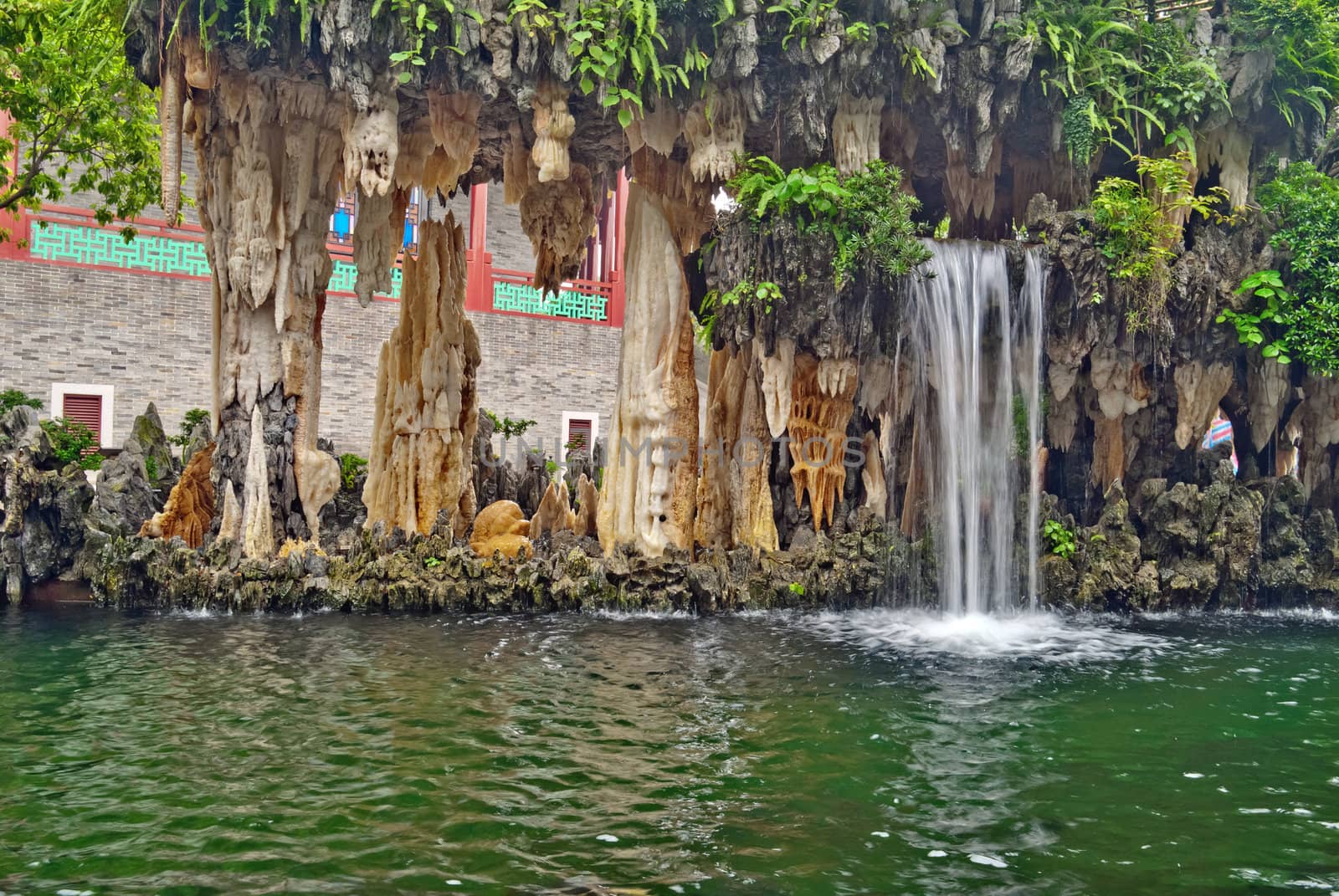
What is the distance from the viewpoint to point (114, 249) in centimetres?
2073

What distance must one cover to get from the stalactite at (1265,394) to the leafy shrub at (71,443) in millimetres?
17079

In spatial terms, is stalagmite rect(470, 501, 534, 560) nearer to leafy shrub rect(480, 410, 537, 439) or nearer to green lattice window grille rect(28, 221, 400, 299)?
leafy shrub rect(480, 410, 537, 439)

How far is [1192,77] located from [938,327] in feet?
16.1

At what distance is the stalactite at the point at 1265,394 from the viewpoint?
15.1 m

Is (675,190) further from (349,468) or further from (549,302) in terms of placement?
(549,302)

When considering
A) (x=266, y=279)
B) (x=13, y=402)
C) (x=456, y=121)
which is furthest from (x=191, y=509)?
(x=456, y=121)

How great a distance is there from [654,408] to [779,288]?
251cm

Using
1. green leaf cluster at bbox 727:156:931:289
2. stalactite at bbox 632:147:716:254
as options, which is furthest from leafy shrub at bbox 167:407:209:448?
green leaf cluster at bbox 727:156:931:289

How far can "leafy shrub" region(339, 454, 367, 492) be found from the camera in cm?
1793

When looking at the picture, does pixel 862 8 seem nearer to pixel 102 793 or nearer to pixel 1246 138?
pixel 1246 138

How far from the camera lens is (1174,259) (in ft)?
47.9

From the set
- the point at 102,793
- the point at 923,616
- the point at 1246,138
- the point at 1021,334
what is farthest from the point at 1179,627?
the point at 102,793

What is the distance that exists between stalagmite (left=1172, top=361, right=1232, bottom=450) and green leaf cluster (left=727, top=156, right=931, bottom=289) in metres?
4.47

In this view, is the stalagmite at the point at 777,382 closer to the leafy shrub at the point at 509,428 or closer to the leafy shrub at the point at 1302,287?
the leafy shrub at the point at 1302,287
